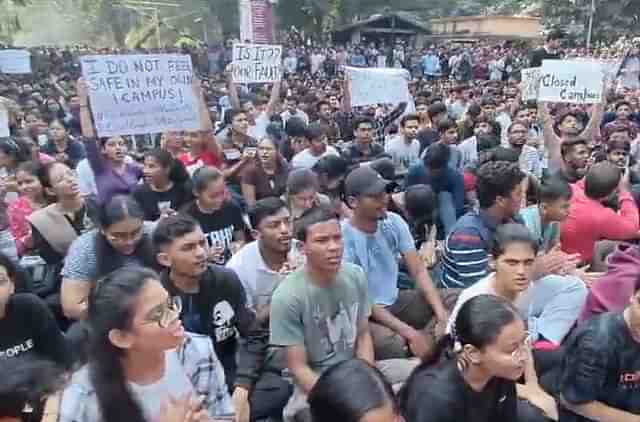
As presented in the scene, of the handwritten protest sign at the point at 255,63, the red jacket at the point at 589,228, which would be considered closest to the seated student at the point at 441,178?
the red jacket at the point at 589,228

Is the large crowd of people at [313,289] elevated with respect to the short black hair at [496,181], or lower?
lower

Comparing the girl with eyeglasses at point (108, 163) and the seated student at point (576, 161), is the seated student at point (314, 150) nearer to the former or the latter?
the girl with eyeglasses at point (108, 163)

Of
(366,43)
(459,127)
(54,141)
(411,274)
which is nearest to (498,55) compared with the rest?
(366,43)

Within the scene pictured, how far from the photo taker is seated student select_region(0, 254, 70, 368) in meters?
3.09

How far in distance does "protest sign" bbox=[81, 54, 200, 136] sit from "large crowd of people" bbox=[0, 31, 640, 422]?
138mm

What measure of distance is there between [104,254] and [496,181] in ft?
6.95

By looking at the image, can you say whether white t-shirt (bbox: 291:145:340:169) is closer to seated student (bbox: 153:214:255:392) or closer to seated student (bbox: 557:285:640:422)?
seated student (bbox: 153:214:255:392)

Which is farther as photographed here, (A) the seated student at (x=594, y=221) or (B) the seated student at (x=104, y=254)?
(A) the seated student at (x=594, y=221)

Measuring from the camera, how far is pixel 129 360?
2336 millimetres

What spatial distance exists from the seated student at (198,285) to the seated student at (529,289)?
100cm

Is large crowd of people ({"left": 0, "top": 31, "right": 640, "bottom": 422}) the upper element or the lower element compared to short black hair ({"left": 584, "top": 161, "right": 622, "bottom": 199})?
lower

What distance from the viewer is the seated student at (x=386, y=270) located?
380 centimetres

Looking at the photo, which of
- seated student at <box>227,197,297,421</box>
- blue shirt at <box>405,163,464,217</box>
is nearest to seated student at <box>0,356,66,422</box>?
seated student at <box>227,197,297,421</box>

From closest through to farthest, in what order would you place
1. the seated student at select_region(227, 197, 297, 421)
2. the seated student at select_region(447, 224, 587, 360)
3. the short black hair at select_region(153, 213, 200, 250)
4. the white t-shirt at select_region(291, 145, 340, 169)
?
the seated student at select_region(447, 224, 587, 360) < the short black hair at select_region(153, 213, 200, 250) < the seated student at select_region(227, 197, 297, 421) < the white t-shirt at select_region(291, 145, 340, 169)
